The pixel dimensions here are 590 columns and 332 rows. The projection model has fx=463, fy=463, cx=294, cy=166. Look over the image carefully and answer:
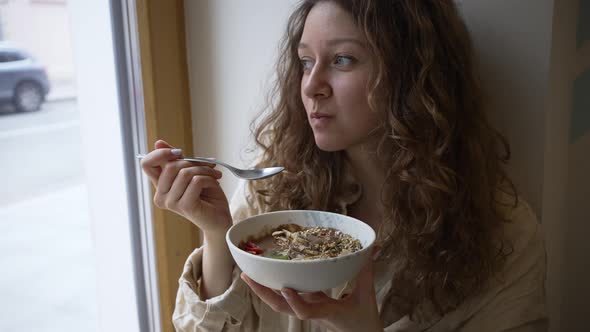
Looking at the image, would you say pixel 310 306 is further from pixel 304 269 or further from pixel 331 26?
pixel 331 26

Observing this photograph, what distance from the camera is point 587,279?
1.21 meters

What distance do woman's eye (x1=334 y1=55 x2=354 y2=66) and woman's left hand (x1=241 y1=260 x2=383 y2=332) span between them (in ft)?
1.36

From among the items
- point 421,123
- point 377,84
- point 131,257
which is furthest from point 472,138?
point 131,257

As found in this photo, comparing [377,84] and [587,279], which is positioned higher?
[377,84]

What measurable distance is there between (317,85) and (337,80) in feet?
0.14

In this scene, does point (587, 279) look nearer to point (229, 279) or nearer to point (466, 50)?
point (466, 50)

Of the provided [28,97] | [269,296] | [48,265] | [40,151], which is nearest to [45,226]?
[48,265]

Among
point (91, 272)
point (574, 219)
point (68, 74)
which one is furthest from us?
point (91, 272)

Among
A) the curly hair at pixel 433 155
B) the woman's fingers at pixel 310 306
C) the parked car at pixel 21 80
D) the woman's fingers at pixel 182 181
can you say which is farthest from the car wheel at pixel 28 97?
the woman's fingers at pixel 310 306

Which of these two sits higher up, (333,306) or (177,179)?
(177,179)

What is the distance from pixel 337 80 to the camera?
958 millimetres

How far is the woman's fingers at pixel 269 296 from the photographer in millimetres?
763

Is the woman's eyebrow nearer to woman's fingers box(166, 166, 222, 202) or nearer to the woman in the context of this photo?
the woman

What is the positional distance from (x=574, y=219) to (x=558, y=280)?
0.17 meters
